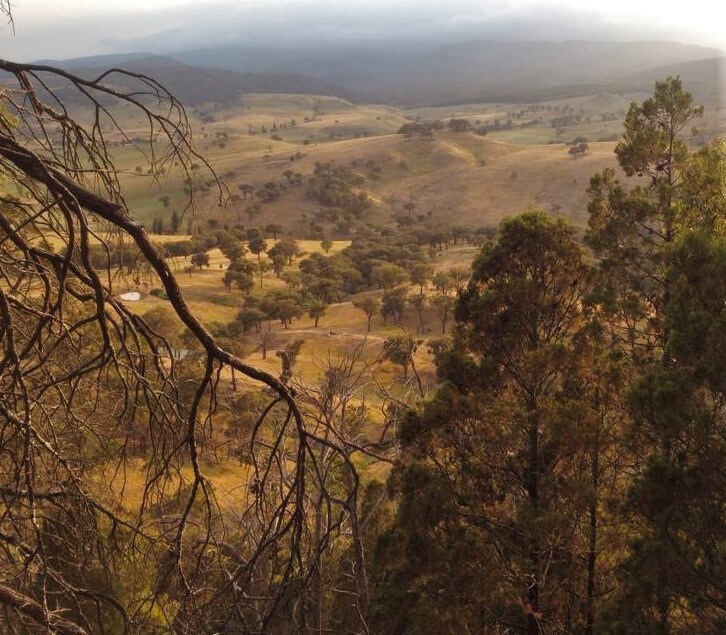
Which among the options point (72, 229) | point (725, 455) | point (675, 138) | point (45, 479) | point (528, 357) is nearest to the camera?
point (72, 229)

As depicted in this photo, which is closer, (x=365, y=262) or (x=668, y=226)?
(x=668, y=226)

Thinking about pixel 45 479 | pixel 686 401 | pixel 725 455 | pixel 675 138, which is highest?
pixel 675 138

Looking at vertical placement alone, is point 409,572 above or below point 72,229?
below

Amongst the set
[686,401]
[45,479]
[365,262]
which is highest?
[45,479]

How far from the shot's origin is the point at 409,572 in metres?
8.67

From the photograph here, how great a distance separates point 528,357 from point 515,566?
3224 mm

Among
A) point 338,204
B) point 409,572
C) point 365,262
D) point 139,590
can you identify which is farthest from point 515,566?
point 338,204

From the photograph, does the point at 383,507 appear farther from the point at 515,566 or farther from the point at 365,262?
the point at 365,262

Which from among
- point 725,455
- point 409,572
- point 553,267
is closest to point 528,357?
point 553,267

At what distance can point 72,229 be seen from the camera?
1694 mm

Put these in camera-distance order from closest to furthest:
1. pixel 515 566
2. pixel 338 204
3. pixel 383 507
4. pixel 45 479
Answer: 1. pixel 45 479
2. pixel 515 566
3. pixel 383 507
4. pixel 338 204

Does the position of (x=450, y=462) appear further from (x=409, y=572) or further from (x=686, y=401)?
(x=686, y=401)

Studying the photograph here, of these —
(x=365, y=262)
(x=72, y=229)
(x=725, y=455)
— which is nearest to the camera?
(x=72, y=229)

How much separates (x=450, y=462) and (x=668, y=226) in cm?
478
